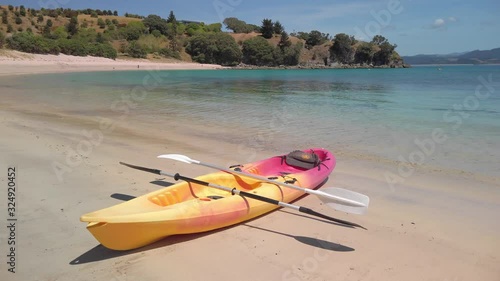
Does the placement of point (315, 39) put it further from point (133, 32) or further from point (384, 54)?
point (133, 32)

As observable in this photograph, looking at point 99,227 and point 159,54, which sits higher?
point 159,54

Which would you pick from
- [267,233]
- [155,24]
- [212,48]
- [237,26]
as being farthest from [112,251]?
[237,26]

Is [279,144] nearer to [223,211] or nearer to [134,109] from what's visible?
[223,211]

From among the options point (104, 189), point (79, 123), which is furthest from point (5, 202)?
point (79, 123)

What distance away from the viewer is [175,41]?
97.1 m

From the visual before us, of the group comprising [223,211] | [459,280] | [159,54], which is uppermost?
[159,54]

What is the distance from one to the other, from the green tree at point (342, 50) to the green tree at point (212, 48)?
117 ft

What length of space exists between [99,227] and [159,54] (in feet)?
294

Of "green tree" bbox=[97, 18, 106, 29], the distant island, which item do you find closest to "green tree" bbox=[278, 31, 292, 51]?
the distant island

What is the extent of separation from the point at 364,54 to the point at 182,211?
129m

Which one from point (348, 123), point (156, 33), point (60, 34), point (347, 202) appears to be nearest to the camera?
point (347, 202)

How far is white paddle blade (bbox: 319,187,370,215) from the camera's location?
4.54m

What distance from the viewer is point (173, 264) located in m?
3.87

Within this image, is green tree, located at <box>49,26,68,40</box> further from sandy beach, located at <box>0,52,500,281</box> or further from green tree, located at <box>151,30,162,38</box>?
sandy beach, located at <box>0,52,500,281</box>
